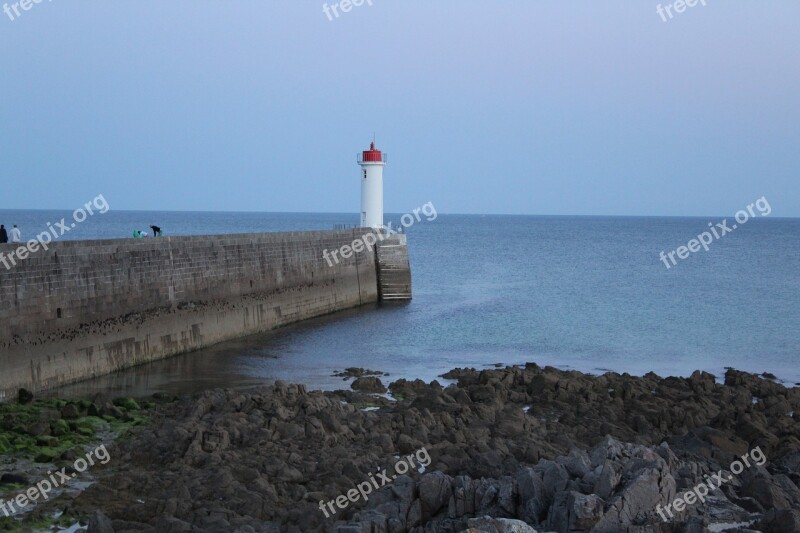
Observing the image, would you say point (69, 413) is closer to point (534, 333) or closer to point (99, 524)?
point (99, 524)

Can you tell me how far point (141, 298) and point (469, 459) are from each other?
1002 centimetres

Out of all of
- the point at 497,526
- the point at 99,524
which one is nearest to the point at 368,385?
the point at 99,524

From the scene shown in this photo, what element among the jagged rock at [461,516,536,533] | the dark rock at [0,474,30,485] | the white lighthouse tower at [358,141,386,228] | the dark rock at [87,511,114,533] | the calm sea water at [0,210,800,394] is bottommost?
the calm sea water at [0,210,800,394]

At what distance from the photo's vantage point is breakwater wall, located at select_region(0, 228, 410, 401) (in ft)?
45.7

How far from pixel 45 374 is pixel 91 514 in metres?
6.03

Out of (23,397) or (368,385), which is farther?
(368,385)

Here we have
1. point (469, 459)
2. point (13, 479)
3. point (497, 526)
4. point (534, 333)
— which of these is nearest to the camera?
point (497, 526)

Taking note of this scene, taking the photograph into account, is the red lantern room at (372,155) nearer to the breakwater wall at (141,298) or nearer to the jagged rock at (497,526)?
the breakwater wall at (141,298)

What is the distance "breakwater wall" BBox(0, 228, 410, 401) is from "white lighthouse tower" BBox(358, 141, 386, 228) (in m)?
5.01

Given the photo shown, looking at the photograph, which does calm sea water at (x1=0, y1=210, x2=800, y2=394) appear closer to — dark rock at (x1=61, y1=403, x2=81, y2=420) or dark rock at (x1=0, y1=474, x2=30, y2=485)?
dark rock at (x1=61, y1=403, x2=81, y2=420)

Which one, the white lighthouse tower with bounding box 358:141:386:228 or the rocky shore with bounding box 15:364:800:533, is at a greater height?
the white lighthouse tower with bounding box 358:141:386:228

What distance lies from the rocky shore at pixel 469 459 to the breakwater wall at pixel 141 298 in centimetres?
240

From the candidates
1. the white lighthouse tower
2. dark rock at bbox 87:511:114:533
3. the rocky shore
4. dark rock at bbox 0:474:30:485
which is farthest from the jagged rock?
the white lighthouse tower

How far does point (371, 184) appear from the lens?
31.2 m
